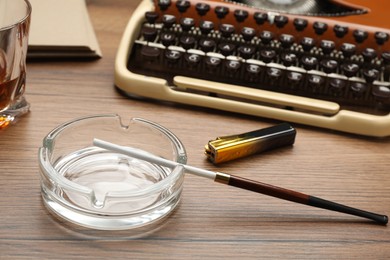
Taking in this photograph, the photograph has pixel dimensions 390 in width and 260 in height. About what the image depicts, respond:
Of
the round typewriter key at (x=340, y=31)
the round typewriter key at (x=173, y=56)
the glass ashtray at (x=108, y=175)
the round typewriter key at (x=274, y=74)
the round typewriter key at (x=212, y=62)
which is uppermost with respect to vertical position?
the round typewriter key at (x=340, y=31)

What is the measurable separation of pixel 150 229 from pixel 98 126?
18 cm

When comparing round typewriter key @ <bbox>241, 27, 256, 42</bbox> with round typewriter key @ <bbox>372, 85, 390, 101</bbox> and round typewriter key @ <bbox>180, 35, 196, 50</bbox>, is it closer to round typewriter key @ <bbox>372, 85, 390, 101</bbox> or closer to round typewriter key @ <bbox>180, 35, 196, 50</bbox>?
round typewriter key @ <bbox>180, 35, 196, 50</bbox>

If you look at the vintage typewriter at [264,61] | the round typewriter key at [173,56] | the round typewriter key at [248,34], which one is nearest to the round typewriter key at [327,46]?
the vintage typewriter at [264,61]

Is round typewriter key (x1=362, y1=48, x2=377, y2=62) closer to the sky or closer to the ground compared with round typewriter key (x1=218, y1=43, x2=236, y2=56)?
closer to the sky

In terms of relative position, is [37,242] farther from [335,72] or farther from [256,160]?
[335,72]

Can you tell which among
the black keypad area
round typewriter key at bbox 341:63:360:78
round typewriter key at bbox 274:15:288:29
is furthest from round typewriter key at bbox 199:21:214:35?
round typewriter key at bbox 341:63:360:78

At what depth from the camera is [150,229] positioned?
0.77 m

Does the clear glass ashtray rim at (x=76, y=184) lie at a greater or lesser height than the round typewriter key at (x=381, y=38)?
lesser

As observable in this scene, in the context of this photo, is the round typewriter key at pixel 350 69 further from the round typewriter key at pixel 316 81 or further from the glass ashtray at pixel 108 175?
the glass ashtray at pixel 108 175

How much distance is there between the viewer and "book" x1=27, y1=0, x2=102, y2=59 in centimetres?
106

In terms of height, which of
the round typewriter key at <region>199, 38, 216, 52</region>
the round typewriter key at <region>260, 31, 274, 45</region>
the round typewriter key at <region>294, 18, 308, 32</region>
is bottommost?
the round typewriter key at <region>199, 38, 216, 52</region>

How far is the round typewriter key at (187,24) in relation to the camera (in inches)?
41.9

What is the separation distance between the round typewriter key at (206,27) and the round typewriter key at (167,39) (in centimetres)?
5

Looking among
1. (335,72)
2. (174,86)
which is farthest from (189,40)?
(335,72)
